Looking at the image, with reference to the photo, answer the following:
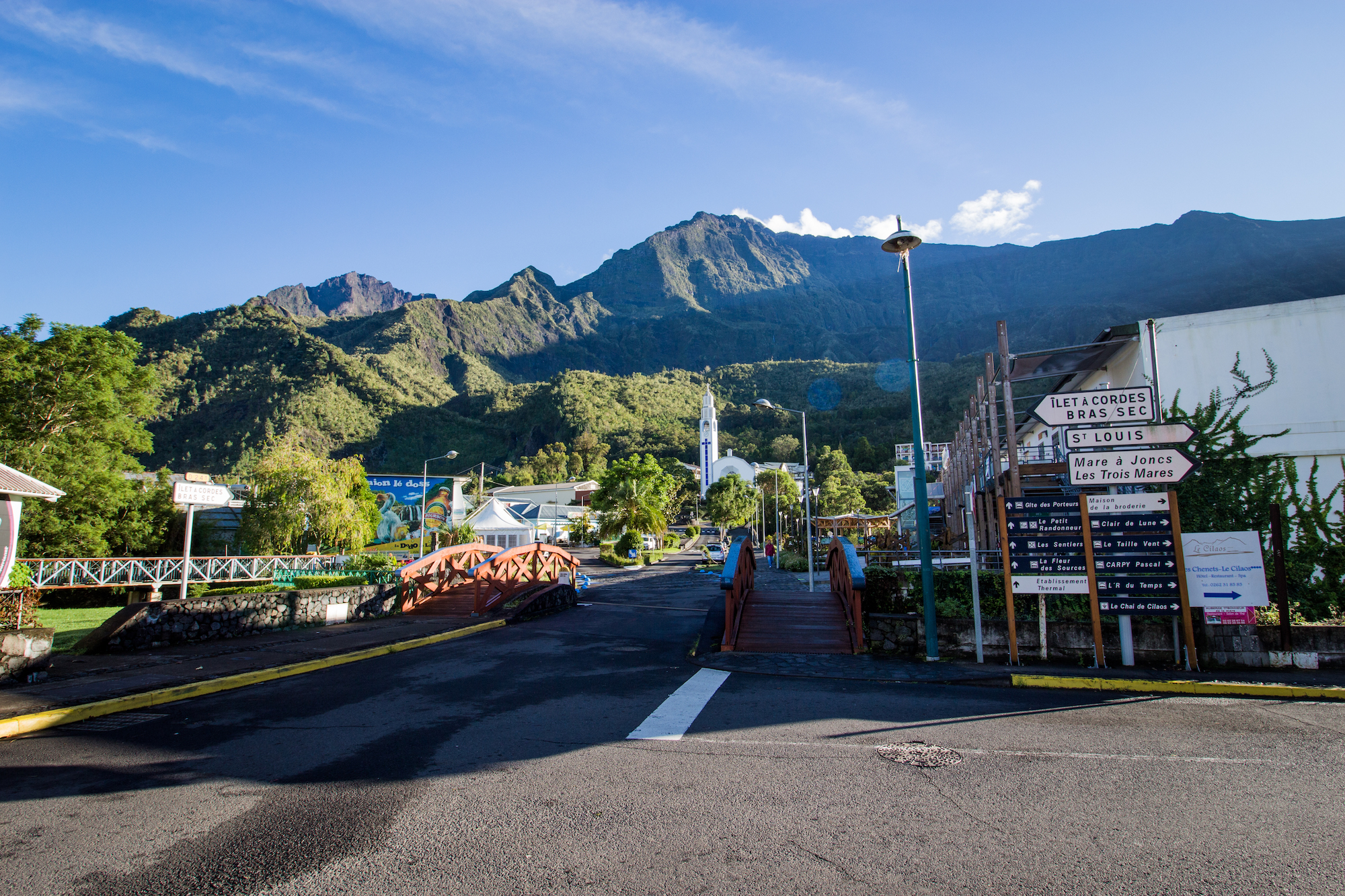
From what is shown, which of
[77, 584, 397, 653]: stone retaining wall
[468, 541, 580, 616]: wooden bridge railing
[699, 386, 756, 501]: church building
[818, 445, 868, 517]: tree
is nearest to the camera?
[77, 584, 397, 653]: stone retaining wall

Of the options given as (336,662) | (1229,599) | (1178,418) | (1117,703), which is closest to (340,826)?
(336,662)

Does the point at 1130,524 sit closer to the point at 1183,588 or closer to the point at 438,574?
the point at 1183,588

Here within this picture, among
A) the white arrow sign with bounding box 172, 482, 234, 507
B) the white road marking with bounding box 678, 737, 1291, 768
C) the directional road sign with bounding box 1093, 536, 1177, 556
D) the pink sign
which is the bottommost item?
the white road marking with bounding box 678, 737, 1291, 768

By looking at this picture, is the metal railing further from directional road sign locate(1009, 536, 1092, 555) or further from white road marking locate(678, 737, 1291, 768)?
directional road sign locate(1009, 536, 1092, 555)

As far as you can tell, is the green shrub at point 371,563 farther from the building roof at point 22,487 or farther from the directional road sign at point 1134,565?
the directional road sign at point 1134,565

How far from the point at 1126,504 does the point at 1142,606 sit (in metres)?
1.50

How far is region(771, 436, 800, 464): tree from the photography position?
138 meters

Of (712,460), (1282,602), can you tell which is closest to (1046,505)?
(1282,602)

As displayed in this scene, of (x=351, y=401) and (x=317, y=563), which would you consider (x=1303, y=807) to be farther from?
(x=351, y=401)

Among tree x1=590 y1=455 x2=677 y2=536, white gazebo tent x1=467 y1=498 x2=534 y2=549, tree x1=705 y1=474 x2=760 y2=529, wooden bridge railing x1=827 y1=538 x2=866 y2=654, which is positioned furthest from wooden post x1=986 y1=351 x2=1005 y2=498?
tree x1=705 y1=474 x2=760 y2=529

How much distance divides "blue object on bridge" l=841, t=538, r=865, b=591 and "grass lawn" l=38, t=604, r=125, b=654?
13.5 metres

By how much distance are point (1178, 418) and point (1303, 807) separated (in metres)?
9.39

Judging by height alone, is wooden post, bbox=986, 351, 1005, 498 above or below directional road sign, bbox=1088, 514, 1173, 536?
above

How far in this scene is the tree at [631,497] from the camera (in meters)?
52.2
